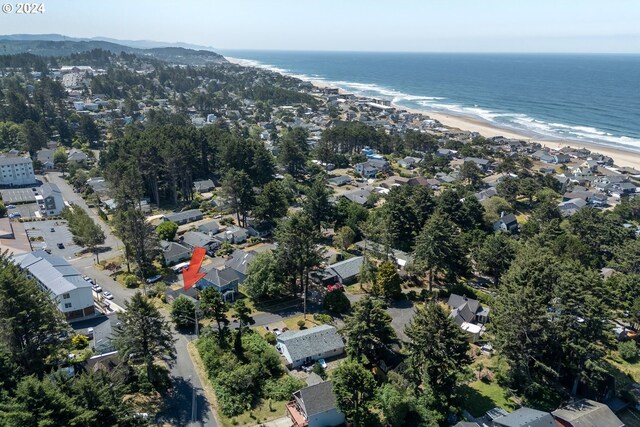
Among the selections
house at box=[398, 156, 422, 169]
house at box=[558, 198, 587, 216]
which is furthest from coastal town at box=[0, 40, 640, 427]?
house at box=[398, 156, 422, 169]

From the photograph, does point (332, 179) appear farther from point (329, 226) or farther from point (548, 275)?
point (548, 275)

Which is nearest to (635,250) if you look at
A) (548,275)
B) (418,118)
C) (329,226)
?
(548,275)

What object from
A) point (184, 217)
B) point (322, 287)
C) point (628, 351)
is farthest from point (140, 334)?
point (628, 351)

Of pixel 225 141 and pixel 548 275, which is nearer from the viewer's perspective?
pixel 548 275

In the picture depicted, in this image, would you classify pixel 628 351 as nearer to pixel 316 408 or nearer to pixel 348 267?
pixel 348 267

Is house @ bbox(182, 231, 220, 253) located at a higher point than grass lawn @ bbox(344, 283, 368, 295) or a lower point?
higher

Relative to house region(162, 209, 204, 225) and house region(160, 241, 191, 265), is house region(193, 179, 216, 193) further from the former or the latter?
house region(160, 241, 191, 265)

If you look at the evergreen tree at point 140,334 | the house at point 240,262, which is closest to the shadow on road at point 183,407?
the evergreen tree at point 140,334
